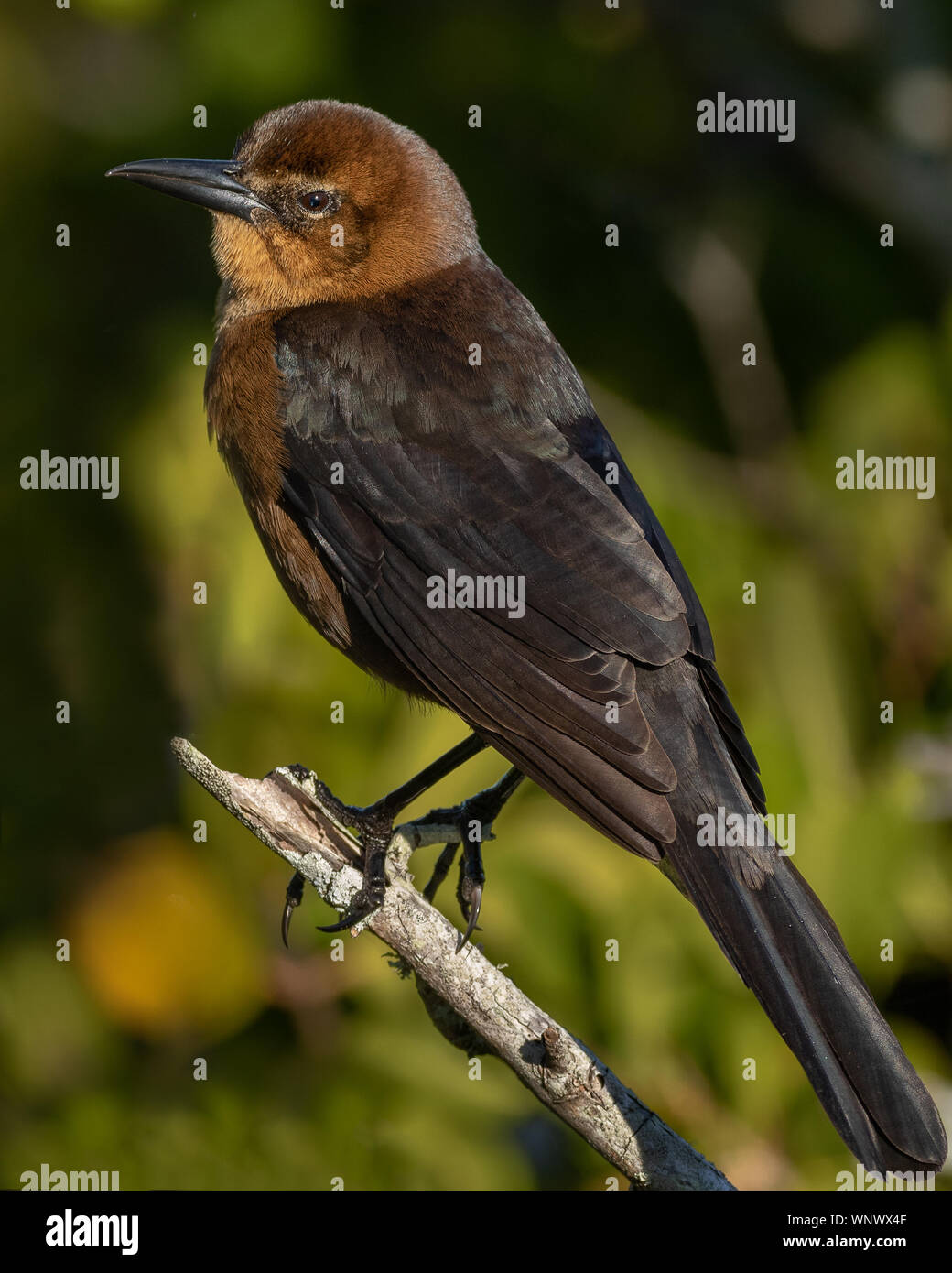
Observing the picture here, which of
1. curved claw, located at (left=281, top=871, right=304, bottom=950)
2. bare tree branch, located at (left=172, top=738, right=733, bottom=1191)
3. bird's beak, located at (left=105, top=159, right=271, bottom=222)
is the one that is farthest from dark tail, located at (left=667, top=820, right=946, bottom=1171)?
bird's beak, located at (left=105, top=159, right=271, bottom=222)

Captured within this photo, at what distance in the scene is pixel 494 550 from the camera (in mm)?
3941

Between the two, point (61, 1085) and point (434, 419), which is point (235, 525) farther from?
point (61, 1085)

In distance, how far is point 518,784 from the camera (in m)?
4.47

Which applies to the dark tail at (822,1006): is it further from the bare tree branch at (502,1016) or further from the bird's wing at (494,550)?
the bare tree branch at (502,1016)

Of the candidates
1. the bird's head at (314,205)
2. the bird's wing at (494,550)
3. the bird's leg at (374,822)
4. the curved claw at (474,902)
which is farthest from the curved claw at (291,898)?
the bird's head at (314,205)

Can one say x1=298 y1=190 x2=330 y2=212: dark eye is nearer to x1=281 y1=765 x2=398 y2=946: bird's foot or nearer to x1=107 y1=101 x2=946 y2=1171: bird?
x1=107 y1=101 x2=946 y2=1171: bird

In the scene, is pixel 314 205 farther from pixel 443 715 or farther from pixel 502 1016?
pixel 502 1016

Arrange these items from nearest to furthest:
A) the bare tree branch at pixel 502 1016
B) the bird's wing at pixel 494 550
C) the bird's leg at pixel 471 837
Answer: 1. the bare tree branch at pixel 502 1016
2. the bird's wing at pixel 494 550
3. the bird's leg at pixel 471 837

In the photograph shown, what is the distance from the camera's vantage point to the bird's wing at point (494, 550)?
364 centimetres

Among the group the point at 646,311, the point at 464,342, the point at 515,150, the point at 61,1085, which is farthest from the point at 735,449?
the point at 61,1085

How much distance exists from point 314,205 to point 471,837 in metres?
1.91

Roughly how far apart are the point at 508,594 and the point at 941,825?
1857 mm

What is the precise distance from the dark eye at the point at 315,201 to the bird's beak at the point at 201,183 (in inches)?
4.4

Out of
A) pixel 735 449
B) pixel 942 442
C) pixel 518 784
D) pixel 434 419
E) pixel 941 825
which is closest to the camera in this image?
pixel 434 419
